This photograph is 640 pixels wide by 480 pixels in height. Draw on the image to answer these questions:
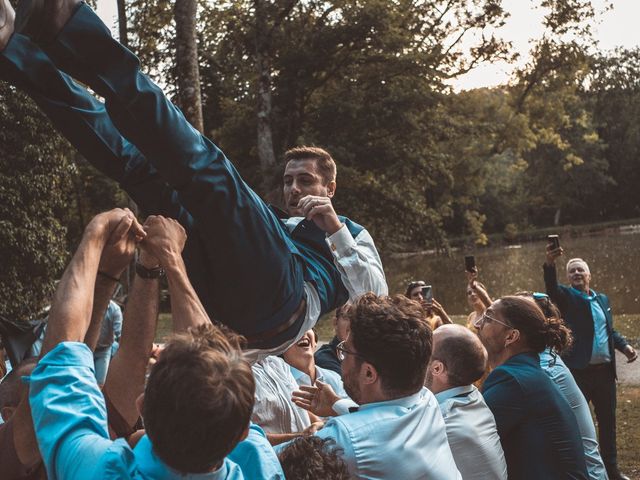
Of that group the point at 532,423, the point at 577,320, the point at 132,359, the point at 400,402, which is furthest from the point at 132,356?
the point at 577,320

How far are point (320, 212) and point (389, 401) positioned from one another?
1.20 meters

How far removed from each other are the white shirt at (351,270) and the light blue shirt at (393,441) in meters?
1.04

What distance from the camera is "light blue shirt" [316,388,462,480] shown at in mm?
2604

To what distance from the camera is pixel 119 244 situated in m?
2.37

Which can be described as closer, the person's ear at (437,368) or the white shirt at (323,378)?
the person's ear at (437,368)

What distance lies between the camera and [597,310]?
7.36 meters

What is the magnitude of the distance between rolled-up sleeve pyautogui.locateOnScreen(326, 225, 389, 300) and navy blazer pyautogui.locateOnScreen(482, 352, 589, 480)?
0.79 meters

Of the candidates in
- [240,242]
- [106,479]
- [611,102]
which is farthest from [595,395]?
[611,102]

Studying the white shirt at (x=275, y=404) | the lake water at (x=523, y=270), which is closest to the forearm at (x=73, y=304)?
the white shirt at (x=275, y=404)

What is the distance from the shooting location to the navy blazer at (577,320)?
7.13 meters

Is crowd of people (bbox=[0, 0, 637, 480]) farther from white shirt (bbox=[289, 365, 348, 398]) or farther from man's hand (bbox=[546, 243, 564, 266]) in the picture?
man's hand (bbox=[546, 243, 564, 266])

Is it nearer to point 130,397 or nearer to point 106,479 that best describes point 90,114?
point 130,397

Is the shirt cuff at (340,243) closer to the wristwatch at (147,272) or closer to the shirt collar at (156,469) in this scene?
the wristwatch at (147,272)

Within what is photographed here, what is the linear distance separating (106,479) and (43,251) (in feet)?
50.5
